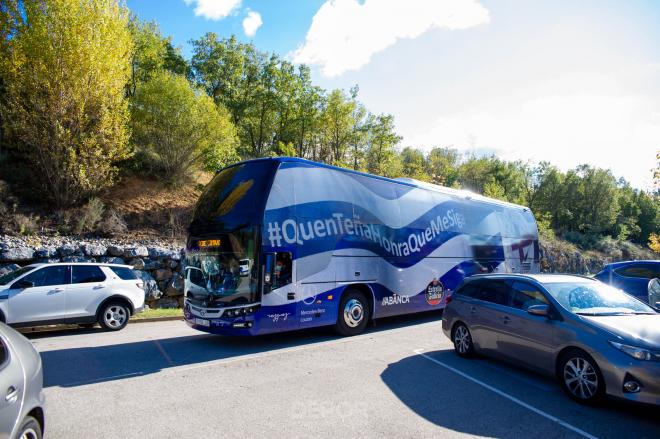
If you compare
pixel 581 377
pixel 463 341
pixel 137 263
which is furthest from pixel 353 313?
pixel 137 263

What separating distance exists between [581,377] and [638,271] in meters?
8.83

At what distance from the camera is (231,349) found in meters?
8.67

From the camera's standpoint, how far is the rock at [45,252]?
1359cm

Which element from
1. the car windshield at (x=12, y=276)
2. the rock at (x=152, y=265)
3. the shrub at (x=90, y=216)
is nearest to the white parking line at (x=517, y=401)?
the car windshield at (x=12, y=276)

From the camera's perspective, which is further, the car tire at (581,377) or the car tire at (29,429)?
the car tire at (581,377)

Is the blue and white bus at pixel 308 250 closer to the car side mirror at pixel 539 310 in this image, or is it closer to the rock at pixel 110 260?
the car side mirror at pixel 539 310

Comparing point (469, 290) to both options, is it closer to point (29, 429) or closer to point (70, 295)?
point (29, 429)

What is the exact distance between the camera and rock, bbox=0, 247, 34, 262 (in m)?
13.1

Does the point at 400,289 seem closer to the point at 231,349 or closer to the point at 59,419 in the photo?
the point at 231,349

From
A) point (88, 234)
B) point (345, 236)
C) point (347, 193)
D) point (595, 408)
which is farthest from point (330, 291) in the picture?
point (88, 234)

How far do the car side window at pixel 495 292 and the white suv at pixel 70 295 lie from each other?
885cm

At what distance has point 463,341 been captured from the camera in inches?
312

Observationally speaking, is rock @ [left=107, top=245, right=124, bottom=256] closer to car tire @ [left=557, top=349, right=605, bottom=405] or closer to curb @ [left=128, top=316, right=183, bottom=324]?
curb @ [left=128, top=316, right=183, bottom=324]

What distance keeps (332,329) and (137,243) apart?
1008 cm
